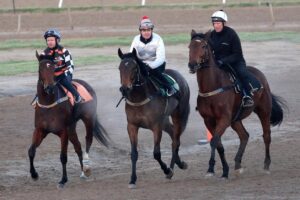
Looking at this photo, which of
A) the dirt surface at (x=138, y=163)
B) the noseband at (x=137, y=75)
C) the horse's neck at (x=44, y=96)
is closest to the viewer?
the dirt surface at (x=138, y=163)

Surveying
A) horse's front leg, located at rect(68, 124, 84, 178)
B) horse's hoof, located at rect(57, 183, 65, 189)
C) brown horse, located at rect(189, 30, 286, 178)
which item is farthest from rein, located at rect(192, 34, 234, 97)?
horse's hoof, located at rect(57, 183, 65, 189)

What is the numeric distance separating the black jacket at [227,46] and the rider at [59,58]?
98.5 inches

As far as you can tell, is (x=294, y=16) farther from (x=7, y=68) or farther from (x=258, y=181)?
(x=258, y=181)

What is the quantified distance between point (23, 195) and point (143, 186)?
74.8 inches

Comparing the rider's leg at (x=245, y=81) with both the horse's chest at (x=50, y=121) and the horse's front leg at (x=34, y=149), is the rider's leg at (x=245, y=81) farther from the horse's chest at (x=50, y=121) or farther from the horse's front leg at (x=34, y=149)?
the horse's front leg at (x=34, y=149)

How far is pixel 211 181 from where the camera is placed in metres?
14.5

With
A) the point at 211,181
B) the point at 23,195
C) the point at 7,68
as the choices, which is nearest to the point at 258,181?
the point at 211,181

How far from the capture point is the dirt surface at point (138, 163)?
44.1ft

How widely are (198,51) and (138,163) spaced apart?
3.31m

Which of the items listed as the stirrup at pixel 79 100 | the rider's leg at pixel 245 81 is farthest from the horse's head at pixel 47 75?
the rider's leg at pixel 245 81

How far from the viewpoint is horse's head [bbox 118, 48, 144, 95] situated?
46.3 feet

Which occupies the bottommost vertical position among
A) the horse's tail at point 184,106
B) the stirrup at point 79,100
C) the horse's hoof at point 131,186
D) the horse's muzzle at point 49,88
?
the horse's hoof at point 131,186

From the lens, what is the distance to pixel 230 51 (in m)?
15.7

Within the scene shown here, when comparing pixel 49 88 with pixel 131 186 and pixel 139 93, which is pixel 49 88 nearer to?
pixel 139 93
